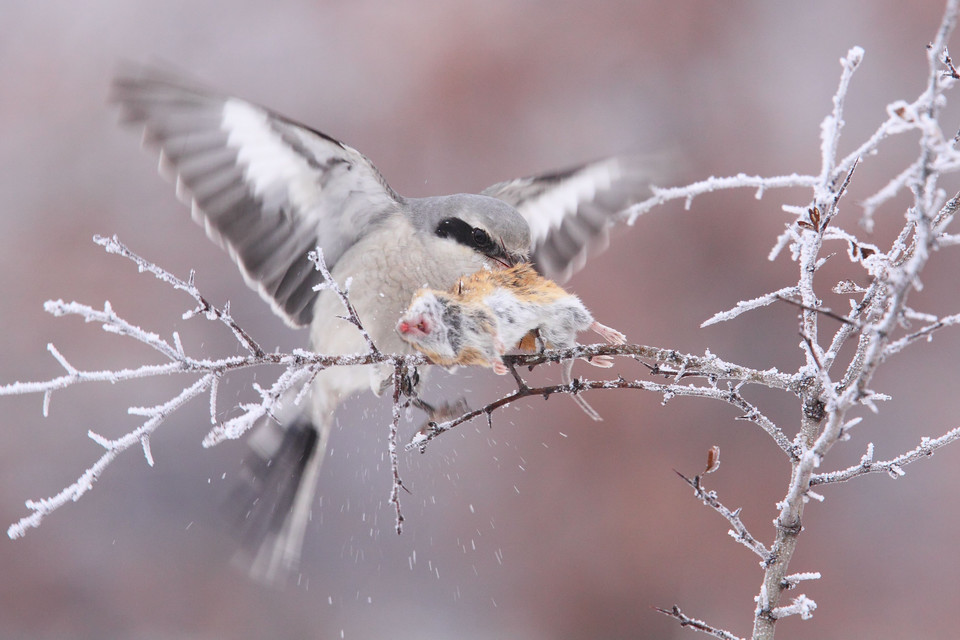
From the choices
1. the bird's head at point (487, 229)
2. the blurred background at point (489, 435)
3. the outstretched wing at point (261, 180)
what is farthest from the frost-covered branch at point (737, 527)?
the blurred background at point (489, 435)

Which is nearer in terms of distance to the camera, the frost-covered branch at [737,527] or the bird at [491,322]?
the frost-covered branch at [737,527]

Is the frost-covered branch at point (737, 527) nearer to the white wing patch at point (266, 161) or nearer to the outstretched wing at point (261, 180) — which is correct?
the outstretched wing at point (261, 180)

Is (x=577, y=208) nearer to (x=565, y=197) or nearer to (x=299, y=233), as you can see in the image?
(x=565, y=197)

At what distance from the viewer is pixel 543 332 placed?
4.51 ft

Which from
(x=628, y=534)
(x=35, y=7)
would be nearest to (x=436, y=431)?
(x=628, y=534)

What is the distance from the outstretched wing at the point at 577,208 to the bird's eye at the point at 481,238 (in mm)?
501

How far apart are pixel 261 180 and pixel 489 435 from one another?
84.6 inches

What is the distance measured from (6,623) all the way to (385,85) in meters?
3.15

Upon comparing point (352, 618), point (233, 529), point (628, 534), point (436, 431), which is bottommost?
point (436, 431)

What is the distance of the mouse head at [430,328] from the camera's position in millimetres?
1291

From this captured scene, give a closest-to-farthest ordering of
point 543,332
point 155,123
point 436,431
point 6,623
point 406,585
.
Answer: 1. point 436,431
2. point 543,332
3. point 155,123
4. point 6,623
5. point 406,585

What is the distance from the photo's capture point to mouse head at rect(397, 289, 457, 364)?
129 centimetres

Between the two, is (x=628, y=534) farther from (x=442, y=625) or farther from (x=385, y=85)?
(x=385, y=85)

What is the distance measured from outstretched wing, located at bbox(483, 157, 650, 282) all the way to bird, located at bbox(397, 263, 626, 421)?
3.18ft
